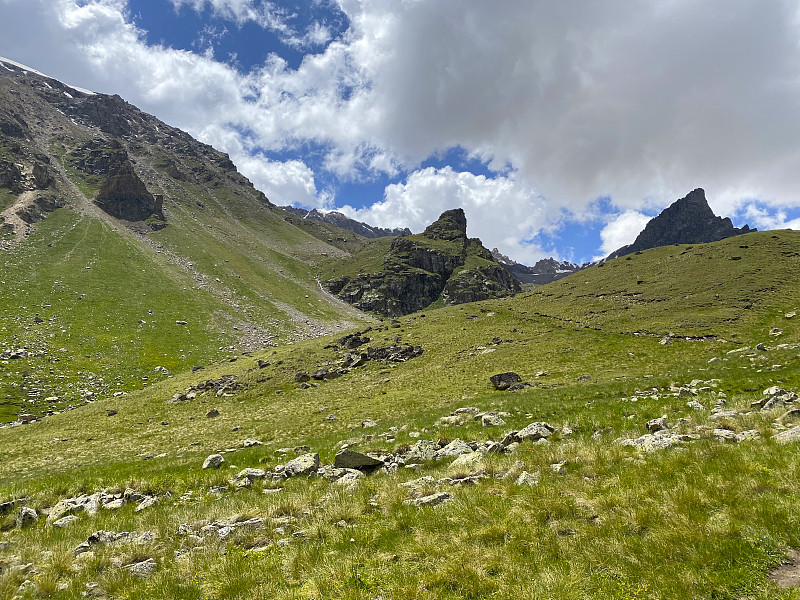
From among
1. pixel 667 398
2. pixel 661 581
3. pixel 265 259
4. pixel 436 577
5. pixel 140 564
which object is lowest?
pixel 140 564

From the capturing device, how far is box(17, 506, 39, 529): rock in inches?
469

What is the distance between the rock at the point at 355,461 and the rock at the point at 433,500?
4.86m

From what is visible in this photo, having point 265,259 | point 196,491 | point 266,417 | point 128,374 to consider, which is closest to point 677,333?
point 266,417

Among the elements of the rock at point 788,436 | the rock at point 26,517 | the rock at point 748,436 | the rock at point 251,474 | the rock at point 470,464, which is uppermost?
the rock at point 788,436

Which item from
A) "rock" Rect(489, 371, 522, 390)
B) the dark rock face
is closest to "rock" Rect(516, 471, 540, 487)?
"rock" Rect(489, 371, 522, 390)

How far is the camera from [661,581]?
536cm

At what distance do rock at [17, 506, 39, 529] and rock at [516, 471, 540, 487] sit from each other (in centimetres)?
1600

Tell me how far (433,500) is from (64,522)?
39.8ft

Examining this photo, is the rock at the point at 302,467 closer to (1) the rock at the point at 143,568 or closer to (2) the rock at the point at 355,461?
(2) the rock at the point at 355,461

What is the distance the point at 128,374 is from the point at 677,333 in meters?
91.2

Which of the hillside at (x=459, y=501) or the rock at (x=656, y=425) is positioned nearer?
the hillside at (x=459, y=501)

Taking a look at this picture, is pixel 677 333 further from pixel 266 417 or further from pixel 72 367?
pixel 72 367

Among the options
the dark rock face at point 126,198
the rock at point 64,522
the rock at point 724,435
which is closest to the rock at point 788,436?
the rock at point 724,435

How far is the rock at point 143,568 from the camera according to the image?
7598 mm
